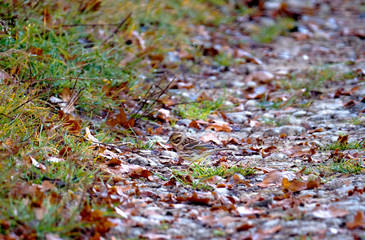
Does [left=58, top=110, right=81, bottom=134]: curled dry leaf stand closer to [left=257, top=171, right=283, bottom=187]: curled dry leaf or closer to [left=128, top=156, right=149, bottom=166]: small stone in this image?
[left=128, top=156, right=149, bottom=166]: small stone

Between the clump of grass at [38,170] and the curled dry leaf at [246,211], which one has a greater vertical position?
the clump of grass at [38,170]

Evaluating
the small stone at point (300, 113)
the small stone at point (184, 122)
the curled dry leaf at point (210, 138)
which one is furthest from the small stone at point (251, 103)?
the curled dry leaf at point (210, 138)

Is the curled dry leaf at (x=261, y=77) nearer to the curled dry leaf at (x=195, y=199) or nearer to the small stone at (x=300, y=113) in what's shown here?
the small stone at (x=300, y=113)

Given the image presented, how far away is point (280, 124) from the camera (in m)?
4.52

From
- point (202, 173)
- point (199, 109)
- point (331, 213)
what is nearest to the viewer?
point (331, 213)

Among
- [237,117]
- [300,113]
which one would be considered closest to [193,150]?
[237,117]

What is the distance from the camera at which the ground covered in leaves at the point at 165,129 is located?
94.3 inches

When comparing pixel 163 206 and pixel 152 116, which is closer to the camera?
pixel 163 206

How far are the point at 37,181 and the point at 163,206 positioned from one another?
799 millimetres

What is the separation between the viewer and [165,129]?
14.3 feet

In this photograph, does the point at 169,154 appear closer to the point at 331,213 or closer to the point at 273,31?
the point at 331,213

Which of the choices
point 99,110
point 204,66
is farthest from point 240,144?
point 204,66

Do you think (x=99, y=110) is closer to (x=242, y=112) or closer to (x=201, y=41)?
(x=242, y=112)

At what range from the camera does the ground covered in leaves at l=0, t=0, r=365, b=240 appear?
2.39 meters
